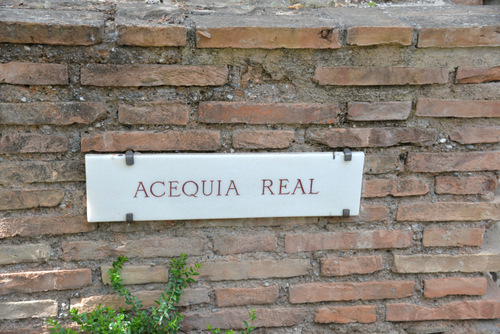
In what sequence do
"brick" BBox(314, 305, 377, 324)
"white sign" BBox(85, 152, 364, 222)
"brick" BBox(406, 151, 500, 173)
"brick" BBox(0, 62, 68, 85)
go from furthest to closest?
"brick" BBox(314, 305, 377, 324) → "brick" BBox(406, 151, 500, 173) → "white sign" BBox(85, 152, 364, 222) → "brick" BBox(0, 62, 68, 85)

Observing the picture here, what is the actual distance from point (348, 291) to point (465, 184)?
550 millimetres

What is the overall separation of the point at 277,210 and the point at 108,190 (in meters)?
0.55

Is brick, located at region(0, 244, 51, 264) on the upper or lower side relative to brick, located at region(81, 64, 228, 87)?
lower

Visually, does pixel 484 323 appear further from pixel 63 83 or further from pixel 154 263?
pixel 63 83

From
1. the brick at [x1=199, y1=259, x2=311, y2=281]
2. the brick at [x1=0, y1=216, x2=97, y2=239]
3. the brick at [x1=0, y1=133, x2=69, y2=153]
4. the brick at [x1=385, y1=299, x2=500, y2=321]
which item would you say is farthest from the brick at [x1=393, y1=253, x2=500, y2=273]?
the brick at [x1=0, y1=133, x2=69, y2=153]

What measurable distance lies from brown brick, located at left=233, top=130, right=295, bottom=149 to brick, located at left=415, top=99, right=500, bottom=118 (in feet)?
1.45

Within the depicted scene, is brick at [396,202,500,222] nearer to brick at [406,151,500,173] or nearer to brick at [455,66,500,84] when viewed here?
brick at [406,151,500,173]

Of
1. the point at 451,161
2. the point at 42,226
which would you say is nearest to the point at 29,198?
the point at 42,226

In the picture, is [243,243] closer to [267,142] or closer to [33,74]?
[267,142]

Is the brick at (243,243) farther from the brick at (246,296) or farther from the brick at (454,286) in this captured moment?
the brick at (454,286)

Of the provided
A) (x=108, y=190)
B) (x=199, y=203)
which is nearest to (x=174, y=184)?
(x=199, y=203)

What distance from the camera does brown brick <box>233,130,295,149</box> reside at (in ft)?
5.18

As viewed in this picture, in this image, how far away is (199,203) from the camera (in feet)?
5.24

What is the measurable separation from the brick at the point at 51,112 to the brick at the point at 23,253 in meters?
0.41
